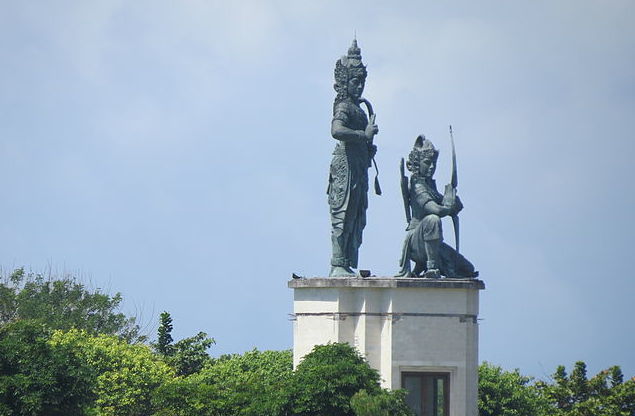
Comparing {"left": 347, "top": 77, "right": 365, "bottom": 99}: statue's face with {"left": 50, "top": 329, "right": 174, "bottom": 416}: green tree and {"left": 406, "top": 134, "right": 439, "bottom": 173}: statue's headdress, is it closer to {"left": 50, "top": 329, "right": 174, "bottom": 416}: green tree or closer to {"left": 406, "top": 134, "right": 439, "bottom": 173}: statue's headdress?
{"left": 406, "top": 134, "right": 439, "bottom": 173}: statue's headdress

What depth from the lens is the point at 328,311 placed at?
139 ft

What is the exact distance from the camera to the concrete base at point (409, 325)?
4156cm

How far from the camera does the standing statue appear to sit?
43250mm

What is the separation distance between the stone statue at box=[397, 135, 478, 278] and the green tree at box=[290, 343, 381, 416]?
3.78 meters

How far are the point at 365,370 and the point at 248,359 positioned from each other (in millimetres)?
15280

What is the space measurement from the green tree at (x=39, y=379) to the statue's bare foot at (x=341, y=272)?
6.57 m

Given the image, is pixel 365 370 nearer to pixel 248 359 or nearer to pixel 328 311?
pixel 328 311

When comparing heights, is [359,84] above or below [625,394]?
above

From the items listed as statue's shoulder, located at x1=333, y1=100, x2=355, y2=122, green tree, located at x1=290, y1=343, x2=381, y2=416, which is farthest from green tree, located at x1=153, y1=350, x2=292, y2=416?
statue's shoulder, located at x1=333, y1=100, x2=355, y2=122

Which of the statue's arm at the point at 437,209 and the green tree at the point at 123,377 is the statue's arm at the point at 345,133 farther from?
the green tree at the point at 123,377

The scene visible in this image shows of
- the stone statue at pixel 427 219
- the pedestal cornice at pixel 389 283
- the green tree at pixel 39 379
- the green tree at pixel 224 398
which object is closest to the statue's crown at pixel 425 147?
the stone statue at pixel 427 219

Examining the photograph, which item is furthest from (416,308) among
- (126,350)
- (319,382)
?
(126,350)

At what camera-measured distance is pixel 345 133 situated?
141 ft

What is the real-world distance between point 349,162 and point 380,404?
7582 millimetres
